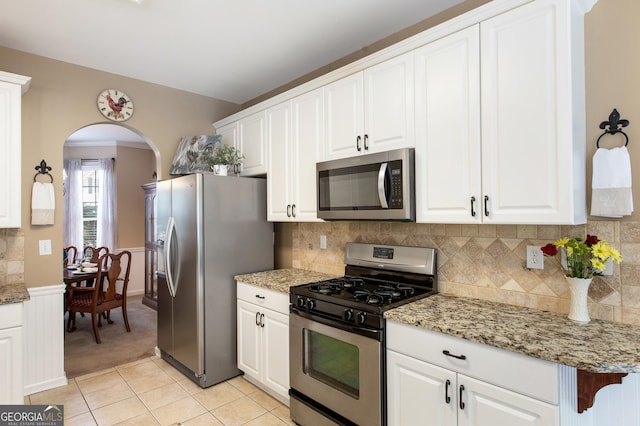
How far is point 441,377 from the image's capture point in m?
1.64

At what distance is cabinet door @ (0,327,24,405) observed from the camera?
2156 millimetres

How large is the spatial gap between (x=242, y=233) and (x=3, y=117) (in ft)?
6.14

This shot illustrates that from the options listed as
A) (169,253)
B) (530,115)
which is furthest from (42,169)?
(530,115)

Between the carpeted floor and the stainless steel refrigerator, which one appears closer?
the stainless steel refrigerator

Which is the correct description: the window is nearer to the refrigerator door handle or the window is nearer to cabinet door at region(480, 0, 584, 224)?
the refrigerator door handle

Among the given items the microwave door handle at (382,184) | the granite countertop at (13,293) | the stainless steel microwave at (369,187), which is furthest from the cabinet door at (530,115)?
the granite countertop at (13,293)

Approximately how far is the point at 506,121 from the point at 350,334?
54.2 inches

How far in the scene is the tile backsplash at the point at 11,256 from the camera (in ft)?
8.89

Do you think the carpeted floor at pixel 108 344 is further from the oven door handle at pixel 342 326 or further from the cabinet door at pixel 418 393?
the cabinet door at pixel 418 393

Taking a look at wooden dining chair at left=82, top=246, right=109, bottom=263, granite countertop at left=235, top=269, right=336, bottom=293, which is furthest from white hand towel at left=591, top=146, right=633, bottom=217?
wooden dining chair at left=82, top=246, right=109, bottom=263

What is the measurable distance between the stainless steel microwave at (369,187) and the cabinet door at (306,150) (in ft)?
0.50

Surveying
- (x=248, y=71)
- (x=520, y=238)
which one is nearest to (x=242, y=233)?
(x=248, y=71)

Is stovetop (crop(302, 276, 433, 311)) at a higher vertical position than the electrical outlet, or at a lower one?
lower

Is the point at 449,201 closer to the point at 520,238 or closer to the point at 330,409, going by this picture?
the point at 520,238
